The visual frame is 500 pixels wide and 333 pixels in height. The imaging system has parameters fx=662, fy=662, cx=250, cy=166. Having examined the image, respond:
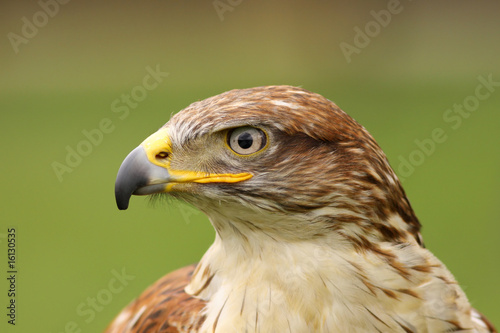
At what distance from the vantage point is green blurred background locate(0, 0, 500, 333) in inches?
248

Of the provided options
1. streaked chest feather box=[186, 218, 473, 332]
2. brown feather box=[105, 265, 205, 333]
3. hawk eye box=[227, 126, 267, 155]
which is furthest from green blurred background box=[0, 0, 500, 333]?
hawk eye box=[227, 126, 267, 155]

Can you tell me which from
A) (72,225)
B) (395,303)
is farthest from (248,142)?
(72,225)

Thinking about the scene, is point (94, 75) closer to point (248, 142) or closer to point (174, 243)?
point (174, 243)

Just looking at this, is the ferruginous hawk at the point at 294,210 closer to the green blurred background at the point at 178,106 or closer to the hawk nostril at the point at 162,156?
the hawk nostril at the point at 162,156

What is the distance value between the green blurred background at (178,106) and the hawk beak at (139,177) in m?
3.66

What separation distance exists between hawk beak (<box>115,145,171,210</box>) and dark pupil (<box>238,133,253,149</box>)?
230 millimetres

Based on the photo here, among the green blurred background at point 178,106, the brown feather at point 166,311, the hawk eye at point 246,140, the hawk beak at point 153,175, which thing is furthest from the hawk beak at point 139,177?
the green blurred background at point 178,106

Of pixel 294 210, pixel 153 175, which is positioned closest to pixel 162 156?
pixel 153 175

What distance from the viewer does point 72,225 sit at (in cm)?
728

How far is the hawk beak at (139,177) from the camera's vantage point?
1.89 m

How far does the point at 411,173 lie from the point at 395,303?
613 cm

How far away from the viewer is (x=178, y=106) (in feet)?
34.0

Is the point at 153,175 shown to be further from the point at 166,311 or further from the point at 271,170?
the point at 166,311

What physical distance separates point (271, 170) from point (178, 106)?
855 cm
